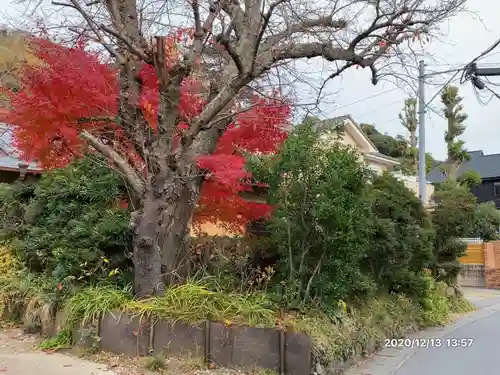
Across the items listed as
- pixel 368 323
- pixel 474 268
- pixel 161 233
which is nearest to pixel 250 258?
pixel 161 233

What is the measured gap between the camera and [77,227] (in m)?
8.34

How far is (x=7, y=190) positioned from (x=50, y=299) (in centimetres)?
405

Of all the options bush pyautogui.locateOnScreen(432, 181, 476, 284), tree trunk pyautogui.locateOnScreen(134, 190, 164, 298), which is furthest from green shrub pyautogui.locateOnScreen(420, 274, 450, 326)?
tree trunk pyautogui.locateOnScreen(134, 190, 164, 298)

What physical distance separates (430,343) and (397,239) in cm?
217

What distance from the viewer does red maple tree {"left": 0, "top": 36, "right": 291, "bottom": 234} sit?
8.10 metres

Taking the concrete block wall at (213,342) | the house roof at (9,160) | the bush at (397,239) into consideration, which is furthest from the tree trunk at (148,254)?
the house roof at (9,160)

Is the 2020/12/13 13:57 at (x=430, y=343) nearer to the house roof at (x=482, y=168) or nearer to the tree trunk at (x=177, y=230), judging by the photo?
the tree trunk at (x=177, y=230)

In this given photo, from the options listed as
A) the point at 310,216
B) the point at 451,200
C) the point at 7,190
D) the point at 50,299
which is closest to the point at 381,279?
the point at 310,216

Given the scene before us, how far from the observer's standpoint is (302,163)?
7.84 meters

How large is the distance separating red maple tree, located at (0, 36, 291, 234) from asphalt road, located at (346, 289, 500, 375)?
10.6 feet

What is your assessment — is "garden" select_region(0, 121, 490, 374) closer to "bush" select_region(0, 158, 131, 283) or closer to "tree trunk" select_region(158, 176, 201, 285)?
"bush" select_region(0, 158, 131, 283)

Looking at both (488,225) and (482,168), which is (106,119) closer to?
(488,225)

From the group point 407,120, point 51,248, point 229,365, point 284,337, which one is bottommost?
point 229,365

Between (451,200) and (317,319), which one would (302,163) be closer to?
(317,319)
